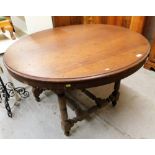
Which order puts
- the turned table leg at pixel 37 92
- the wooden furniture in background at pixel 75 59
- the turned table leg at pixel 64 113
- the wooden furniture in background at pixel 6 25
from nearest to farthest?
the wooden furniture in background at pixel 75 59 < the turned table leg at pixel 64 113 < the turned table leg at pixel 37 92 < the wooden furniture in background at pixel 6 25

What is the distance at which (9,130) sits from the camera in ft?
5.00

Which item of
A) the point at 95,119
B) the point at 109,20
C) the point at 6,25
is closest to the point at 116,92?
the point at 95,119

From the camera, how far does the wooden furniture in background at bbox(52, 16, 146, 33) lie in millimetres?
2117

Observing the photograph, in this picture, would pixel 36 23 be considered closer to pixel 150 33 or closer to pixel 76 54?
pixel 76 54

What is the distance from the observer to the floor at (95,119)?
147cm

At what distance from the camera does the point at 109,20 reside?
2.58m

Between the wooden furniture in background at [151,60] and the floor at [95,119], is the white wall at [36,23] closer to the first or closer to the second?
the floor at [95,119]

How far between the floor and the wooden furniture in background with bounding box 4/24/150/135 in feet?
0.50

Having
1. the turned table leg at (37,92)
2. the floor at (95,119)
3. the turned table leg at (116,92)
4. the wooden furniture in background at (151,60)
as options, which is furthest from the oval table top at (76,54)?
the wooden furniture in background at (151,60)

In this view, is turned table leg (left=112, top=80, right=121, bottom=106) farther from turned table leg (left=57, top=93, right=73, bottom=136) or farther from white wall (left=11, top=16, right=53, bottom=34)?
white wall (left=11, top=16, right=53, bottom=34)

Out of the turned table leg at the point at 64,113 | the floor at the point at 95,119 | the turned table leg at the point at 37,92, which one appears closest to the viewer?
the turned table leg at the point at 64,113

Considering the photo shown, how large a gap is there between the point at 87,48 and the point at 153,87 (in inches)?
44.6

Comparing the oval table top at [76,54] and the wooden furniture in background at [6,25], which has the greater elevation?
the oval table top at [76,54]
